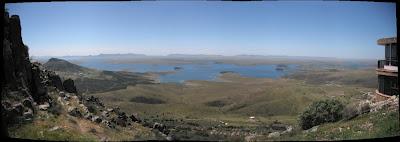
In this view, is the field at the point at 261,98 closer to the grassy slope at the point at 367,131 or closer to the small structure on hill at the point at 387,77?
the small structure on hill at the point at 387,77

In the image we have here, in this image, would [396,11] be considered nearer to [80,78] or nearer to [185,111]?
[80,78]

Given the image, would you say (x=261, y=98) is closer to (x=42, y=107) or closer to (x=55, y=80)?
(x=55, y=80)

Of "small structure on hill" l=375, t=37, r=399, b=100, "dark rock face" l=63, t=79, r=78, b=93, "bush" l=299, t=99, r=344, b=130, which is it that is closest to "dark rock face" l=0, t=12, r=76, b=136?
"dark rock face" l=63, t=79, r=78, b=93

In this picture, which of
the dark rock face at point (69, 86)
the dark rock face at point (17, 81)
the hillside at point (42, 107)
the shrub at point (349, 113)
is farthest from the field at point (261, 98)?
the dark rock face at point (17, 81)

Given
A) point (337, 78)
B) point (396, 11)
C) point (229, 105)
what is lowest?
point (229, 105)

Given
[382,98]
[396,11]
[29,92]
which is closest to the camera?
[396,11]

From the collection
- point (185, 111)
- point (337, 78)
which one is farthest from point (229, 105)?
point (185, 111)

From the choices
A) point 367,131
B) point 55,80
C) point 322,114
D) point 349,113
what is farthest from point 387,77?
point 55,80

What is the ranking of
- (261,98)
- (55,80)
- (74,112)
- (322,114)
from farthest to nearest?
(261,98)
(322,114)
(55,80)
(74,112)

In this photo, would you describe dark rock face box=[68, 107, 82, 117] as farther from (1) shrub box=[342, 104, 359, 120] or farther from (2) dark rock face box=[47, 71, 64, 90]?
(1) shrub box=[342, 104, 359, 120]
